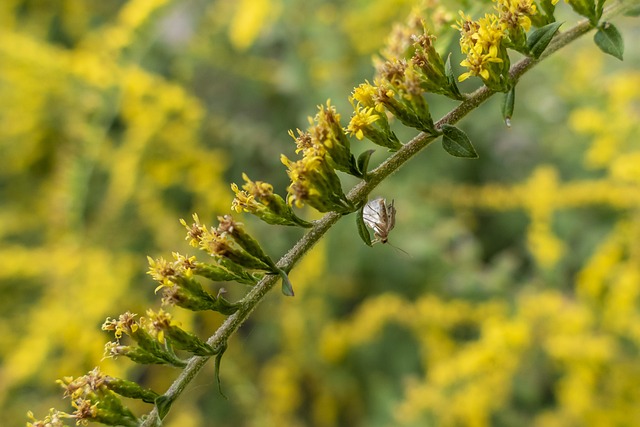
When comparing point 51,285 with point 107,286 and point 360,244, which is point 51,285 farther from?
point 360,244

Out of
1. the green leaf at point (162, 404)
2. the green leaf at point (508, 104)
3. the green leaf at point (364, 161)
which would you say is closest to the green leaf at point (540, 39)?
the green leaf at point (508, 104)

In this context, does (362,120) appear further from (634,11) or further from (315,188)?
(634,11)

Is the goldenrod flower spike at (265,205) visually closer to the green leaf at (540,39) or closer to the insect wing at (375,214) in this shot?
the insect wing at (375,214)

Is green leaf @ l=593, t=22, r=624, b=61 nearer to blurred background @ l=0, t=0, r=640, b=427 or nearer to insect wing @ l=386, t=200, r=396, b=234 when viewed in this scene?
insect wing @ l=386, t=200, r=396, b=234

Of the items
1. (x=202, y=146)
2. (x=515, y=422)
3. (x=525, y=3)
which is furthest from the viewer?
(x=202, y=146)

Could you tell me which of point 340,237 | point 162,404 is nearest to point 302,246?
point 162,404

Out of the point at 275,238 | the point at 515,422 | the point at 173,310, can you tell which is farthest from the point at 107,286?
the point at 515,422
